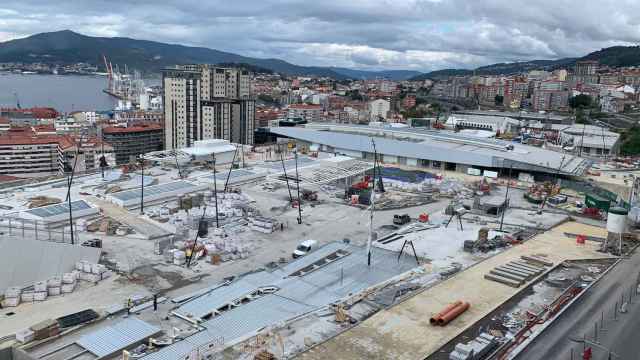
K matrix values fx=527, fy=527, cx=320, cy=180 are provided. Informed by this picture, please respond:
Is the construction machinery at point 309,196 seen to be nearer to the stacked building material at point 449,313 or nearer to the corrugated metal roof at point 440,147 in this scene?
the corrugated metal roof at point 440,147

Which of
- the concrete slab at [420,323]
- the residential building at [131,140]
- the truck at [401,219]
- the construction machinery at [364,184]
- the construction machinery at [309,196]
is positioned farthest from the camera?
the residential building at [131,140]

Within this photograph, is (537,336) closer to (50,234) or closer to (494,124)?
(50,234)

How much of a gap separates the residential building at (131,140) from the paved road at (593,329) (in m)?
32.8

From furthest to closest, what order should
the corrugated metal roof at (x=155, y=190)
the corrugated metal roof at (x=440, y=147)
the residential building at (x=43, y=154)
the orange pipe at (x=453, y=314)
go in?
1. the residential building at (x=43, y=154)
2. the corrugated metal roof at (x=440, y=147)
3. the corrugated metal roof at (x=155, y=190)
4. the orange pipe at (x=453, y=314)

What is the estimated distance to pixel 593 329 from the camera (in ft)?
32.2

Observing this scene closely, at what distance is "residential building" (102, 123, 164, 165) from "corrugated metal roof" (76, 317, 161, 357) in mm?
29771

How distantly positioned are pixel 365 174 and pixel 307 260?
13.6 metres

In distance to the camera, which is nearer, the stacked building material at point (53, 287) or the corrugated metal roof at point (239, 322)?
the corrugated metal roof at point (239, 322)

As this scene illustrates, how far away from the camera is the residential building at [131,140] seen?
38.3 metres

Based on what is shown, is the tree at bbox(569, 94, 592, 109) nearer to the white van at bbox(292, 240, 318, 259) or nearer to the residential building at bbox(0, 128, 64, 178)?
the residential building at bbox(0, 128, 64, 178)

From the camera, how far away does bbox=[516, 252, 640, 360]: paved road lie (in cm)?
896

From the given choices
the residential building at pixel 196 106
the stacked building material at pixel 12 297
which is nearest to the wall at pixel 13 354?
the stacked building material at pixel 12 297

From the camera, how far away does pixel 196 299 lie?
10.9m

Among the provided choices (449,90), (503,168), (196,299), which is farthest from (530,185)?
(449,90)
